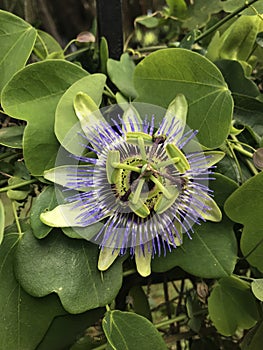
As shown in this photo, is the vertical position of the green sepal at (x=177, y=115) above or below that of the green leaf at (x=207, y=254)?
above

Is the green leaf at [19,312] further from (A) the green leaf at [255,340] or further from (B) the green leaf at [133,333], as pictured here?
(A) the green leaf at [255,340]

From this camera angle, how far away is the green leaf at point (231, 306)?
24.3 inches

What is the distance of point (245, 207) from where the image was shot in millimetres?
544

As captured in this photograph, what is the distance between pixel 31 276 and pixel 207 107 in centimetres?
26

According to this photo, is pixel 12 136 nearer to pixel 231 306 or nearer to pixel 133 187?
pixel 133 187

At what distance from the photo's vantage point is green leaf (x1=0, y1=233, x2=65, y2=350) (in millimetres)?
556

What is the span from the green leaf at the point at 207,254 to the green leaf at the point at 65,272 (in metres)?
0.07

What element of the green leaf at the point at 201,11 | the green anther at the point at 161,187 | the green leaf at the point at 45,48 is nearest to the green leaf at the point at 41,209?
the green anther at the point at 161,187

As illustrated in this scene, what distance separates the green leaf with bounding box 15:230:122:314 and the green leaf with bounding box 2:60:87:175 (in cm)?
8

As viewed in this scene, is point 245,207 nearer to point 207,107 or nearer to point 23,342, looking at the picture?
point 207,107

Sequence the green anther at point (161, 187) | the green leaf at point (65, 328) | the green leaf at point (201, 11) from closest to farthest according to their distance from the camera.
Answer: the green anther at point (161, 187), the green leaf at point (65, 328), the green leaf at point (201, 11)

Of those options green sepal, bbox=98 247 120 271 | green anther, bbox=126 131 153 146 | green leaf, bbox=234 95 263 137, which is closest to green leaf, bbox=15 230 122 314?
green sepal, bbox=98 247 120 271

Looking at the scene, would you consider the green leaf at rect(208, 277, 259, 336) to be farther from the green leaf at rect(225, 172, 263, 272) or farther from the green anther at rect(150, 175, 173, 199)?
the green anther at rect(150, 175, 173, 199)

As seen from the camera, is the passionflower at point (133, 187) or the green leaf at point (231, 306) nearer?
the passionflower at point (133, 187)
